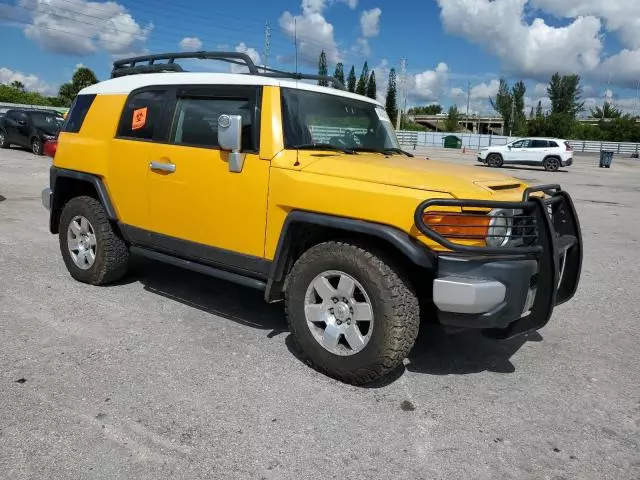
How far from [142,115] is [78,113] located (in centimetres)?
107

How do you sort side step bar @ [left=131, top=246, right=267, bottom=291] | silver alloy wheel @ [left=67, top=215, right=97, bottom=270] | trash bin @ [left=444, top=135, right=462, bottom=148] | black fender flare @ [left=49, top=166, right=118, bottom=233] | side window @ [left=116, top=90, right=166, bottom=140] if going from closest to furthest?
1. side step bar @ [left=131, top=246, right=267, bottom=291]
2. side window @ [left=116, top=90, right=166, bottom=140]
3. black fender flare @ [left=49, top=166, right=118, bottom=233]
4. silver alloy wheel @ [left=67, top=215, right=97, bottom=270]
5. trash bin @ [left=444, top=135, right=462, bottom=148]

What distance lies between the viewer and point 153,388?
342 cm

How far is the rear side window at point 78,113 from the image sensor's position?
5.35 m

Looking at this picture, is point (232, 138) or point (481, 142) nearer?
point (232, 138)

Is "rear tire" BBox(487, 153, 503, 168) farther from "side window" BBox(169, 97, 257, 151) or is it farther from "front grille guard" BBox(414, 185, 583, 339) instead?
"side window" BBox(169, 97, 257, 151)

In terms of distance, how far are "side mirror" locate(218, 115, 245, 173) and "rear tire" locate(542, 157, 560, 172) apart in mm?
27965

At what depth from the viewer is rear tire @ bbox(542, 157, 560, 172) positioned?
28888 mm

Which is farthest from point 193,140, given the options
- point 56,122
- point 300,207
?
point 56,122

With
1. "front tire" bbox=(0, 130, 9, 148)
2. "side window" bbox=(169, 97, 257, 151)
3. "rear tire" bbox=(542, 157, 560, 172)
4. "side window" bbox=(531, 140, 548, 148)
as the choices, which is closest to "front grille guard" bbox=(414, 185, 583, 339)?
"side window" bbox=(169, 97, 257, 151)

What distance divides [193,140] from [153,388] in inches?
75.1

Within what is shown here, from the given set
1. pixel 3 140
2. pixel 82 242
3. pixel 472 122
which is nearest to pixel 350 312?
pixel 82 242

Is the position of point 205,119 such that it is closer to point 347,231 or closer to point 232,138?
point 232,138

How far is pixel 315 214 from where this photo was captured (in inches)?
142

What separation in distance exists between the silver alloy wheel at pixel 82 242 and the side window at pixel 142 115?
97 centimetres
